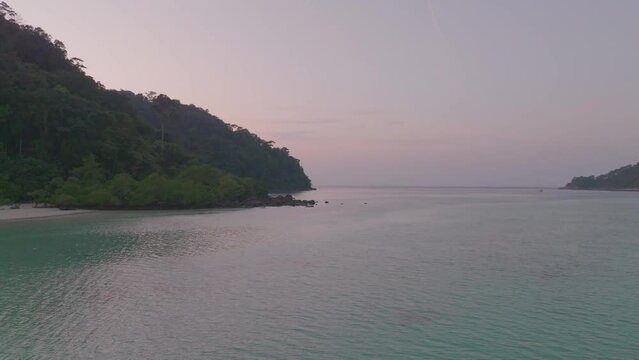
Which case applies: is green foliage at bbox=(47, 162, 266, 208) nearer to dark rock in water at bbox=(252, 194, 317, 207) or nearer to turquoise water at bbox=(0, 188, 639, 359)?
dark rock in water at bbox=(252, 194, 317, 207)

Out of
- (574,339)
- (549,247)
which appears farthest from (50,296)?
(549,247)

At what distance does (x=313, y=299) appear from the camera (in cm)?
1842

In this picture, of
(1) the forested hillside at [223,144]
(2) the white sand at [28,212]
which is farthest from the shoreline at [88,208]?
(1) the forested hillside at [223,144]

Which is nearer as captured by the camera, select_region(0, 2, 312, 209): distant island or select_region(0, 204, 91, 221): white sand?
select_region(0, 204, 91, 221): white sand

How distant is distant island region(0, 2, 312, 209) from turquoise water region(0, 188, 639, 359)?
100ft

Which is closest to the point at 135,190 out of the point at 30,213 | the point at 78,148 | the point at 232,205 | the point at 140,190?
the point at 140,190

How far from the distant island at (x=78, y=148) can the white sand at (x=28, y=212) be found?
1.79 metres

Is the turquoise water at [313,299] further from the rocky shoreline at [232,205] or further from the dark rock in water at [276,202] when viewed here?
the dark rock in water at [276,202]

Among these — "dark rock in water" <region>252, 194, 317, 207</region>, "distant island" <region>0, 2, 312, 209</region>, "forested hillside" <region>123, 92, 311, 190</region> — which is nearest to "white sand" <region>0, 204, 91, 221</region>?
"distant island" <region>0, 2, 312, 209</region>

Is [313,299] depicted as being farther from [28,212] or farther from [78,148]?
[78,148]

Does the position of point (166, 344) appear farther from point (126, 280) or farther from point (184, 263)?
point (184, 263)

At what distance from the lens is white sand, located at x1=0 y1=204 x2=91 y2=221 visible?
49.1m

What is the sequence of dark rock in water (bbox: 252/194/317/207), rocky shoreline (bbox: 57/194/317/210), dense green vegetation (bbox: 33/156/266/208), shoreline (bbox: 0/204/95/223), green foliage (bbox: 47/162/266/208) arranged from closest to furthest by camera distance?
shoreline (bbox: 0/204/95/223), dense green vegetation (bbox: 33/156/266/208), green foliage (bbox: 47/162/266/208), rocky shoreline (bbox: 57/194/317/210), dark rock in water (bbox: 252/194/317/207)

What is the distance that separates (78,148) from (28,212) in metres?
18.0
